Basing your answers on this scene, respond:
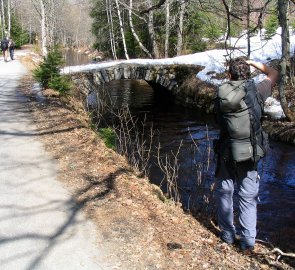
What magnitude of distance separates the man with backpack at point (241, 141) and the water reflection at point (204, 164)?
141 centimetres

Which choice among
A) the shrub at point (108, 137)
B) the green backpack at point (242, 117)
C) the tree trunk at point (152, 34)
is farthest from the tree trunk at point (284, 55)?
the tree trunk at point (152, 34)

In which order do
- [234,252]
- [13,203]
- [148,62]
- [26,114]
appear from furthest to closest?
[148,62] → [26,114] → [13,203] → [234,252]

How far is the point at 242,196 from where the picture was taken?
168 inches

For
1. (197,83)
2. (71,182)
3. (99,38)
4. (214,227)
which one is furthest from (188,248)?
(99,38)

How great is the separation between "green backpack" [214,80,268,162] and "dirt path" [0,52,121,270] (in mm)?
1772

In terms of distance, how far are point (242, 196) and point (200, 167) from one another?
11.1 feet

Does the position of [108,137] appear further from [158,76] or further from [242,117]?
[158,76]

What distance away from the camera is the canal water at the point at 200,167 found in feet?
21.2

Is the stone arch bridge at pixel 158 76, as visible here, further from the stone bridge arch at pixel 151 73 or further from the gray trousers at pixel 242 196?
the gray trousers at pixel 242 196

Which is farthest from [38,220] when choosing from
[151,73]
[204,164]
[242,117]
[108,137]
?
[151,73]

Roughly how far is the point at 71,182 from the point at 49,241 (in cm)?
177

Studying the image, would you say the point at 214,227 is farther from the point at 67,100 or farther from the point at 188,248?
the point at 67,100

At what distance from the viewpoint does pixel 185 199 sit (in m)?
7.55

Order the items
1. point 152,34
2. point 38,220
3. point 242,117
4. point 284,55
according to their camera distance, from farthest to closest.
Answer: point 152,34 → point 284,55 → point 38,220 → point 242,117
